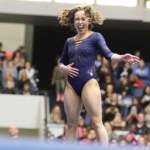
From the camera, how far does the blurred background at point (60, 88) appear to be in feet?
28.8

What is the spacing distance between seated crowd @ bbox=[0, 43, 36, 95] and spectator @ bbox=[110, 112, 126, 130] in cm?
243

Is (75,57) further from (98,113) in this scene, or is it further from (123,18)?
(123,18)

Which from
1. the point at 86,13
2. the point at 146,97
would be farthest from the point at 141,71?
the point at 86,13

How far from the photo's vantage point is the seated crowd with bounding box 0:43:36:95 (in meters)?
9.77

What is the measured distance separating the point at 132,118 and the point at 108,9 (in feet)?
11.8

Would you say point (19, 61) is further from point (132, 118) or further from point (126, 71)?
point (132, 118)

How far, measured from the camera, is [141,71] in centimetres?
1069

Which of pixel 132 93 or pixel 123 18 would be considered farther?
pixel 123 18

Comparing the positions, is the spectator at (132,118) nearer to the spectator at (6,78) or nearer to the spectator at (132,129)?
the spectator at (132,129)

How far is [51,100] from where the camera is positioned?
9945 mm

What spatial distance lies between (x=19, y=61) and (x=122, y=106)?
3144 millimetres

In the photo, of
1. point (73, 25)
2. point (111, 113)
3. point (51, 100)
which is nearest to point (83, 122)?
point (111, 113)

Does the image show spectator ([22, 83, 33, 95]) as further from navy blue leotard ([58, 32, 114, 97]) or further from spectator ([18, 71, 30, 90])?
navy blue leotard ([58, 32, 114, 97])

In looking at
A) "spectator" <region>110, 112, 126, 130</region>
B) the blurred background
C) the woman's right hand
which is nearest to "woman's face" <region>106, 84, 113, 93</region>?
the blurred background
